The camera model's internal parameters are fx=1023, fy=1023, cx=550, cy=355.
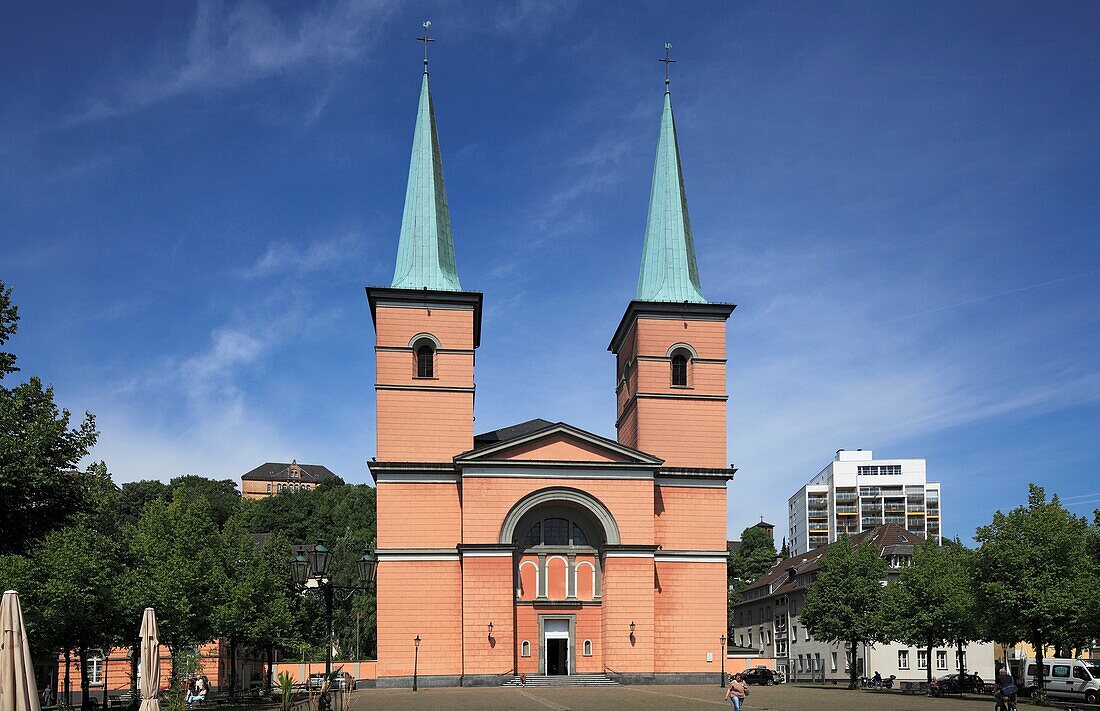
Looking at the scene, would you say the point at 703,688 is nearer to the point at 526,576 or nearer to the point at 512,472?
the point at 526,576

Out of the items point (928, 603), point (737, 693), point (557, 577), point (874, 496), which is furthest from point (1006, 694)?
point (874, 496)

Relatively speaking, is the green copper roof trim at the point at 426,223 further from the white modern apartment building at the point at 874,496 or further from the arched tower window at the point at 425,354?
the white modern apartment building at the point at 874,496

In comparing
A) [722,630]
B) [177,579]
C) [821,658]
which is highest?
[177,579]

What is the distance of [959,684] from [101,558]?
37621mm

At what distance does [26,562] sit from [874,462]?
4736 inches

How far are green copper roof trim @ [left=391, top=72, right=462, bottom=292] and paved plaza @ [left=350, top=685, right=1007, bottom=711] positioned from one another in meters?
21.4

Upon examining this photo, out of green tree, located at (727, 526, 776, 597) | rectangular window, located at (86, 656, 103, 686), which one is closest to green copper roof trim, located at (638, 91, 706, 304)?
rectangular window, located at (86, 656, 103, 686)

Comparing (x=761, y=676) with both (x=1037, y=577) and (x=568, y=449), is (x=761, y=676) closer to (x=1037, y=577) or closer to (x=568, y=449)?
(x=568, y=449)

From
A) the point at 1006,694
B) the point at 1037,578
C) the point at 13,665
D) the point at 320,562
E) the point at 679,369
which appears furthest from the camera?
the point at 679,369

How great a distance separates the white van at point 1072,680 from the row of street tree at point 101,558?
31871 mm

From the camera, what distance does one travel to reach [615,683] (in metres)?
48.7

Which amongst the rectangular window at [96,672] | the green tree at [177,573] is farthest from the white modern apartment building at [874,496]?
the green tree at [177,573]

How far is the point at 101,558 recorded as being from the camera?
116 feet

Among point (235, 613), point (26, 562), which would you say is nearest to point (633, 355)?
point (235, 613)
